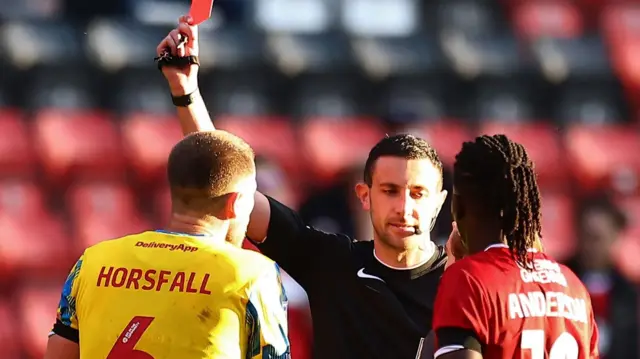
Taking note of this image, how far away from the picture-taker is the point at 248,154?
3451mm

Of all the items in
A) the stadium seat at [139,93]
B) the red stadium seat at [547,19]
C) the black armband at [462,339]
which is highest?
the red stadium seat at [547,19]

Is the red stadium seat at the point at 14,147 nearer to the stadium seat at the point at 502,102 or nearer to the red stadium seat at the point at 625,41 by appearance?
the stadium seat at the point at 502,102

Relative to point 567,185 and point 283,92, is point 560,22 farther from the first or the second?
point 283,92

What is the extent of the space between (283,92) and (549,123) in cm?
266

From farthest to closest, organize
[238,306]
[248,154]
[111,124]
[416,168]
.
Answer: [111,124] → [416,168] → [248,154] → [238,306]

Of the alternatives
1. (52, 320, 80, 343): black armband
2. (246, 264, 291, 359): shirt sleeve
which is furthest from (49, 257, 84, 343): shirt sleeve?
(246, 264, 291, 359): shirt sleeve

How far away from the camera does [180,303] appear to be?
3.23 meters

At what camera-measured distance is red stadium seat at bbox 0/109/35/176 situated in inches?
426

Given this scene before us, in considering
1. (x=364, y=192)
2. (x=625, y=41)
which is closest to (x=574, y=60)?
(x=625, y=41)

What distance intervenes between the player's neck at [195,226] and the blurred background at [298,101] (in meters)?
6.83

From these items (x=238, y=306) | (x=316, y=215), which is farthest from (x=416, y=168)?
(x=316, y=215)

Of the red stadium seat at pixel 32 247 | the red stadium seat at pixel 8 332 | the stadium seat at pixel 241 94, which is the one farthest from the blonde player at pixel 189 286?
the stadium seat at pixel 241 94

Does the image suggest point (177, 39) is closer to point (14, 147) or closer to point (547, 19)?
point (14, 147)

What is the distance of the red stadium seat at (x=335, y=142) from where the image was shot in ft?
36.9
